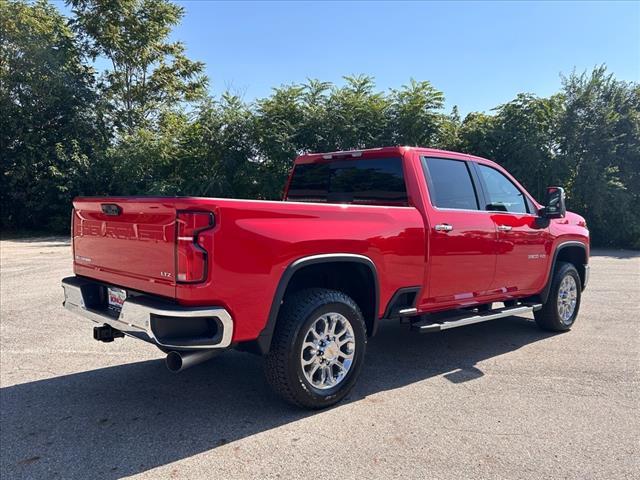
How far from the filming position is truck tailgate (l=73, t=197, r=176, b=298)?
3160mm

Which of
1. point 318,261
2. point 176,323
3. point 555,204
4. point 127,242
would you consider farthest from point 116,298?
point 555,204

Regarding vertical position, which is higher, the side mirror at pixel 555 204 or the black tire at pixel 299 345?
the side mirror at pixel 555 204

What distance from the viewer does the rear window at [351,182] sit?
15.2ft

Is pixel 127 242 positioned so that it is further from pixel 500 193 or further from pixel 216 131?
pixel 216 131

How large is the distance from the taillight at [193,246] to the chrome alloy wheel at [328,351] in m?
0.97

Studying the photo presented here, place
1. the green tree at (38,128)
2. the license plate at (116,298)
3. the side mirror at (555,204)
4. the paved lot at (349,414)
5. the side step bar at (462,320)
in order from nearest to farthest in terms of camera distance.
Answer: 1. the paved lot at (349,414)
2. the license plate at (116,298)
3. the side step bar at (462,320)
4. the side mirror at (555,204)
5. the green tree at (38,128)

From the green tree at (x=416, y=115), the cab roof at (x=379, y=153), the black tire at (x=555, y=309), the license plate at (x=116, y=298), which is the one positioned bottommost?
the black tire at (x=555, y=309)

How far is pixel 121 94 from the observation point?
24.4 m

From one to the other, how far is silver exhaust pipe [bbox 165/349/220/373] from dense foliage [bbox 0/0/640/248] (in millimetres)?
14918

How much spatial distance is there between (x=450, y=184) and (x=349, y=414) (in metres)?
2.40

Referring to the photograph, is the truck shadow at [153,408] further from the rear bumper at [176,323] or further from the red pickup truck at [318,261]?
the rear bumper at [176,323]

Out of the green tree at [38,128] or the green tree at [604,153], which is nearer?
the green tree at [604,153]

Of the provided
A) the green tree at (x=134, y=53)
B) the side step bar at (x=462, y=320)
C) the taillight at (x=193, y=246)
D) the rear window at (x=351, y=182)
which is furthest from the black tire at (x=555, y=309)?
the green tree at (x=134, y=53)

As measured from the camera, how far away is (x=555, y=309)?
19.8 feet
